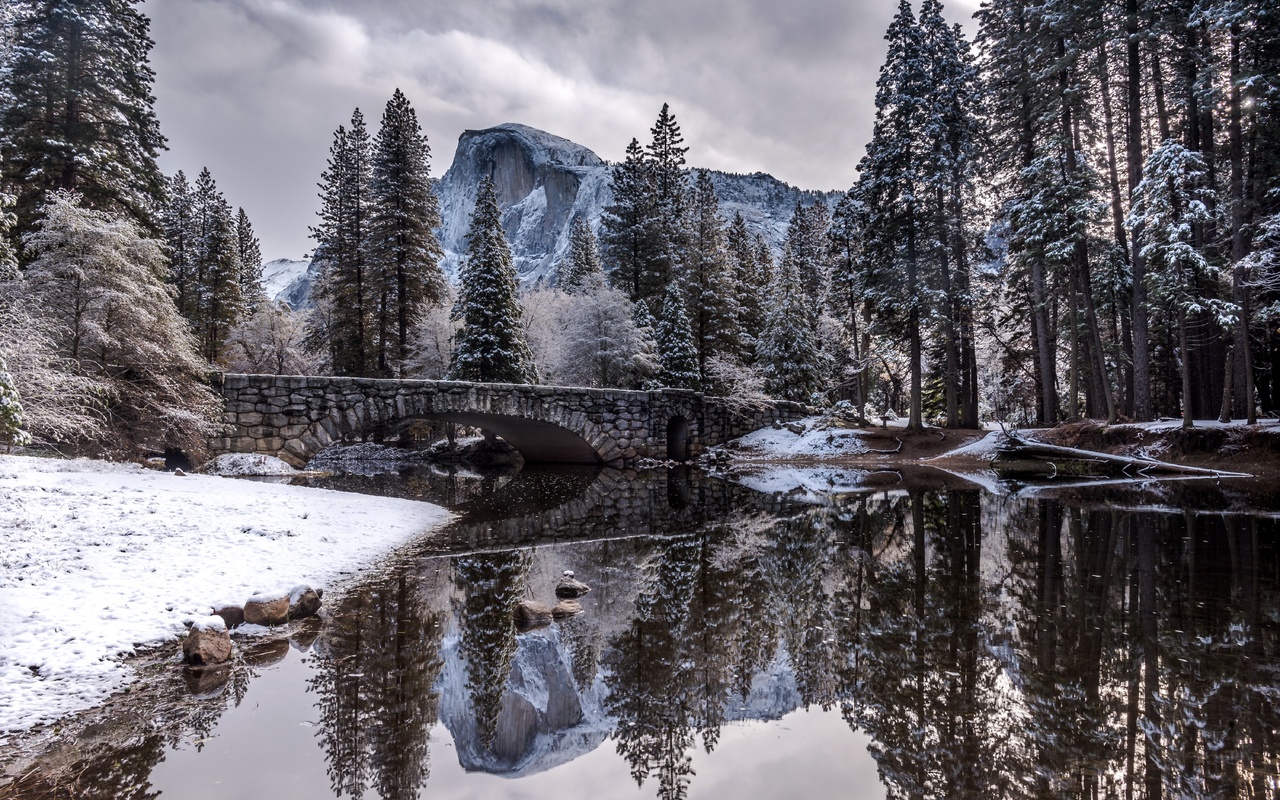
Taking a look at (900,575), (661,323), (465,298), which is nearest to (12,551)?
(900,575)

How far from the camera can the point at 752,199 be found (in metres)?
155

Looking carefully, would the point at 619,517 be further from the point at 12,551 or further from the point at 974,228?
the point at 974,228

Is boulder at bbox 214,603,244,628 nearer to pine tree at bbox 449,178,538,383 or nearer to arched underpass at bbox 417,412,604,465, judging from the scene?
arched underpass at bbox 417,412,604,465

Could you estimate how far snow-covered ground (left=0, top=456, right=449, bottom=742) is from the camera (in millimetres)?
4195

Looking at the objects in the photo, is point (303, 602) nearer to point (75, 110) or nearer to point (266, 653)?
point (266, 653)

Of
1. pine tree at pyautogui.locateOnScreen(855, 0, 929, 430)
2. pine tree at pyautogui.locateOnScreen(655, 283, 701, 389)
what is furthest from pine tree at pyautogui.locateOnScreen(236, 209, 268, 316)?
pine tree at pyautogui.locateOnScreen(855, 0, 929, 430)

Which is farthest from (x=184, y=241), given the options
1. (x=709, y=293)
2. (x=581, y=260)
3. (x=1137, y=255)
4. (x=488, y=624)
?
(x=1137, y=255)

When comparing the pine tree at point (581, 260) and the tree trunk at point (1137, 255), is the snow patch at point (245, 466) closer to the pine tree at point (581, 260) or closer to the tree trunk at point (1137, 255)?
the tree trunk at point (1137, 255)

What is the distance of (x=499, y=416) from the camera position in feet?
70.5

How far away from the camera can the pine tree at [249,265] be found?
4106cm

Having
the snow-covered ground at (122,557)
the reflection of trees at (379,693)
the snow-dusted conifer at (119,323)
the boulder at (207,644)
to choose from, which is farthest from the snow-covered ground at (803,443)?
the boulder at (207,644)

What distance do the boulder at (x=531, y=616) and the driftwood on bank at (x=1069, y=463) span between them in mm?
17277

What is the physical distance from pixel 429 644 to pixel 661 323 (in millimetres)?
26934

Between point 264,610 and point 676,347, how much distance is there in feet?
86.1
